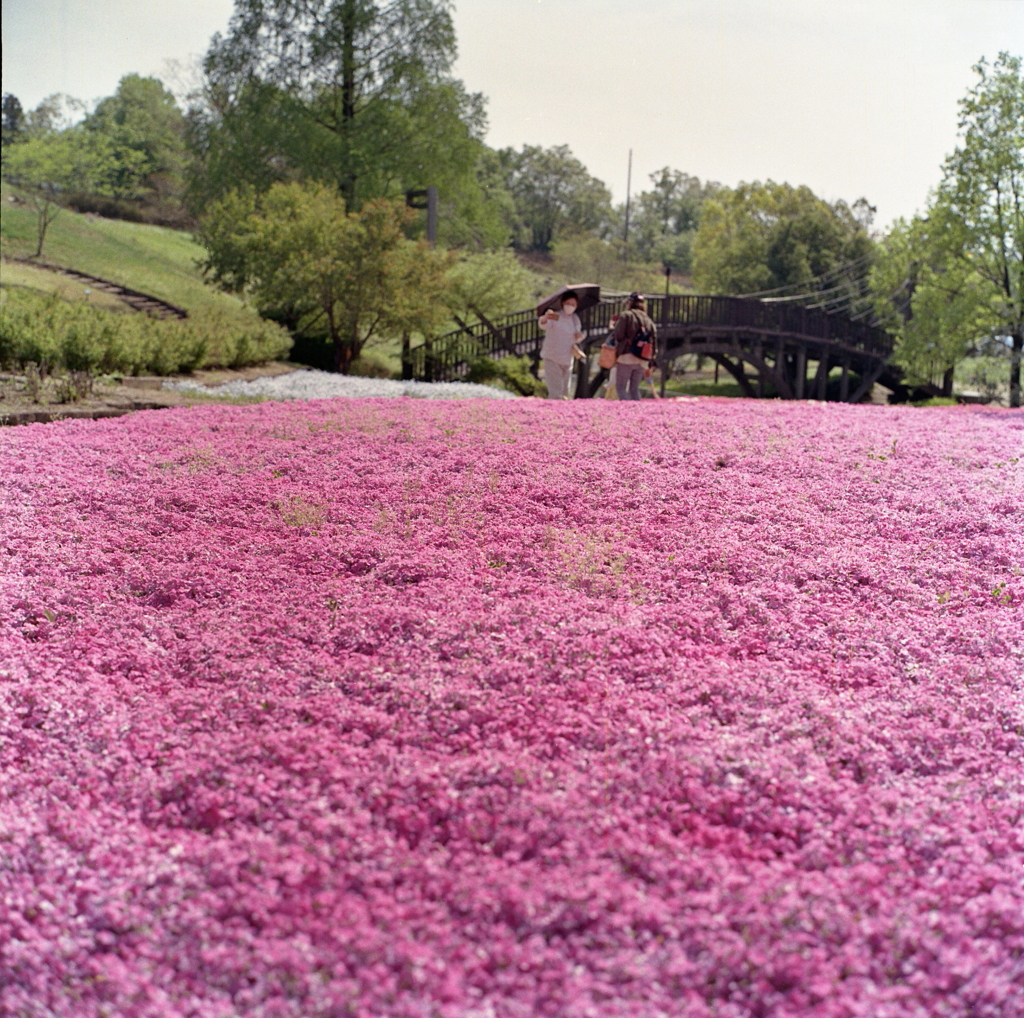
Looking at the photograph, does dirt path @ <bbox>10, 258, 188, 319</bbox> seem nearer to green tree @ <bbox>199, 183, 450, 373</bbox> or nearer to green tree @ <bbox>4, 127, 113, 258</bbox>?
green tree @ <bbox>4, 127, 113, 258</bbox>

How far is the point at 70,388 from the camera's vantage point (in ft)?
38.8

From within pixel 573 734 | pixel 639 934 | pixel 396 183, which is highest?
pixel 396 183

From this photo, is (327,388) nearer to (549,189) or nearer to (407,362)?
(407,362)

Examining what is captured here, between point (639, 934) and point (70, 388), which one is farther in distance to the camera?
point (70, 388)

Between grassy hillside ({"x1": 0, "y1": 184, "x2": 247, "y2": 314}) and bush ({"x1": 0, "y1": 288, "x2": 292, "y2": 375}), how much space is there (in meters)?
13.7

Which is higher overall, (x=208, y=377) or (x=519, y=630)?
(x=208, y=377)

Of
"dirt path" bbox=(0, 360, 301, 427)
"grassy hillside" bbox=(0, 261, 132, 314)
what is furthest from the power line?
"dirt path" bbox=(0, 360, 301, 427)

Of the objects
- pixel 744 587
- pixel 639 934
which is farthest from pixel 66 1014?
pixel 744 587

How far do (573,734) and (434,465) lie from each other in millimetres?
4278

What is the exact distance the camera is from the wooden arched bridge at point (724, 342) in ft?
103

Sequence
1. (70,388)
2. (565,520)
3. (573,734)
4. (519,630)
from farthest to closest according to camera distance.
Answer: (70,388) → (565,520) → (519,630) → (573,734)

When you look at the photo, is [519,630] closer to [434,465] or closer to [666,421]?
[434,465]

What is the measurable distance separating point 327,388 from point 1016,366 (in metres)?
17.8

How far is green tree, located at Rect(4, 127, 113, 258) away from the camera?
44.6m
